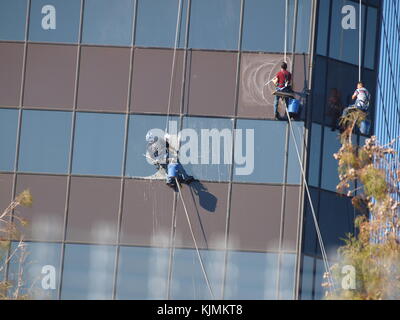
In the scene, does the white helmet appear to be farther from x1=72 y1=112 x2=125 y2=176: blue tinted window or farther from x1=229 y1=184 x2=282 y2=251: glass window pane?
x1=229 y1=184 x2=282 y2=251: glass window pane

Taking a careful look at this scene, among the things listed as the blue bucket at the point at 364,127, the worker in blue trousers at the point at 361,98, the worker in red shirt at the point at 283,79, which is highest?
the worker in red shirt at the point at 283,79

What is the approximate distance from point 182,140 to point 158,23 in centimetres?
324

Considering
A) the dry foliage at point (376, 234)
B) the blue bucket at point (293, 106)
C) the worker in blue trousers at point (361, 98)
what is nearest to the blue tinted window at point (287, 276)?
the blue bucket at point (293, 106)

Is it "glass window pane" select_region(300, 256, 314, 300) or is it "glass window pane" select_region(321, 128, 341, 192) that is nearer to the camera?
"glass window pane" select_region(300, 256, 314, 300)

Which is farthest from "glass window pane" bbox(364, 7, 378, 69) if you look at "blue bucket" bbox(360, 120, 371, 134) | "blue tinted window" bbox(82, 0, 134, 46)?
"blue tinted window" bbox(82, 0, 134, 46)

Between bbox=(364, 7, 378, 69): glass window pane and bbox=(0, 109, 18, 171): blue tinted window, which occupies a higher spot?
bbox=(364, 7, 378, 69): glass window pane

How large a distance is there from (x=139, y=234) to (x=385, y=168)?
1025cm

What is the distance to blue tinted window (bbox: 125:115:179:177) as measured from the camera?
34.0 meters

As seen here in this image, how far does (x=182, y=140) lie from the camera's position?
33938 mm

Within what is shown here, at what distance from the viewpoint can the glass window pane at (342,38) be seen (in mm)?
34844

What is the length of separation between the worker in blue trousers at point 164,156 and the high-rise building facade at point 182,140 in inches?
8.7

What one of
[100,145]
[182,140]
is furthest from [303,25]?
[100,145]

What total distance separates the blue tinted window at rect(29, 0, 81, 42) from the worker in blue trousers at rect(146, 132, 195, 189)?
362cm

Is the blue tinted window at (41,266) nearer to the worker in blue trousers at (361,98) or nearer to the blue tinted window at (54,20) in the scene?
the blue tinted window at (54,20)
